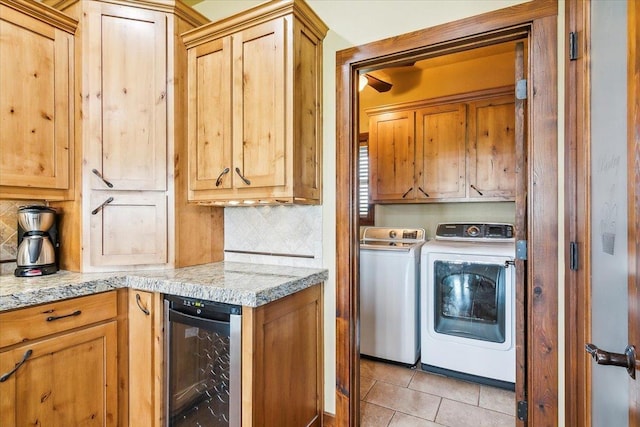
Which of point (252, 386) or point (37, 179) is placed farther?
point (37, 179)

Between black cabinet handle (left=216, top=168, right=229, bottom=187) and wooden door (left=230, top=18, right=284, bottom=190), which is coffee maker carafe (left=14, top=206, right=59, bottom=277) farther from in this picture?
wooden door (left=230, top=18, right=284, bottom=190)

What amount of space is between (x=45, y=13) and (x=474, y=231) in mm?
3435

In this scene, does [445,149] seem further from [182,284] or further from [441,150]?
[182,284]

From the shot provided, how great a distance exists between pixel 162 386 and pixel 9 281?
930 mm

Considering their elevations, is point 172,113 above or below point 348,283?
above

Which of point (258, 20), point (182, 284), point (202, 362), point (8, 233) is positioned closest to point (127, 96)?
point (258, 20)

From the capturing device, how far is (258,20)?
5.51ft

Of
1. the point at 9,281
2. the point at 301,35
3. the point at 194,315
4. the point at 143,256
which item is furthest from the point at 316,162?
the point at 9,281

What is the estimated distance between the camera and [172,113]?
75.5 inches

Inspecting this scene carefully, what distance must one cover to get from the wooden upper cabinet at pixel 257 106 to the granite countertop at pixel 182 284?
0.42 meters

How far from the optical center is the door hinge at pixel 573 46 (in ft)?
3.99

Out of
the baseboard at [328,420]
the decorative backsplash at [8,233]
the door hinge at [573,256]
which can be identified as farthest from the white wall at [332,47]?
the decorative backsplash at [8,233]

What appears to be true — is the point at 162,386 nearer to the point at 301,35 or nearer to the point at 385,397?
the point at 385,397

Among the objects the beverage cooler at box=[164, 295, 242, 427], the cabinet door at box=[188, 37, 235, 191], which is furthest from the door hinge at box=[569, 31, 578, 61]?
the beverage cooler at box=[164, 295, 242, 427]
